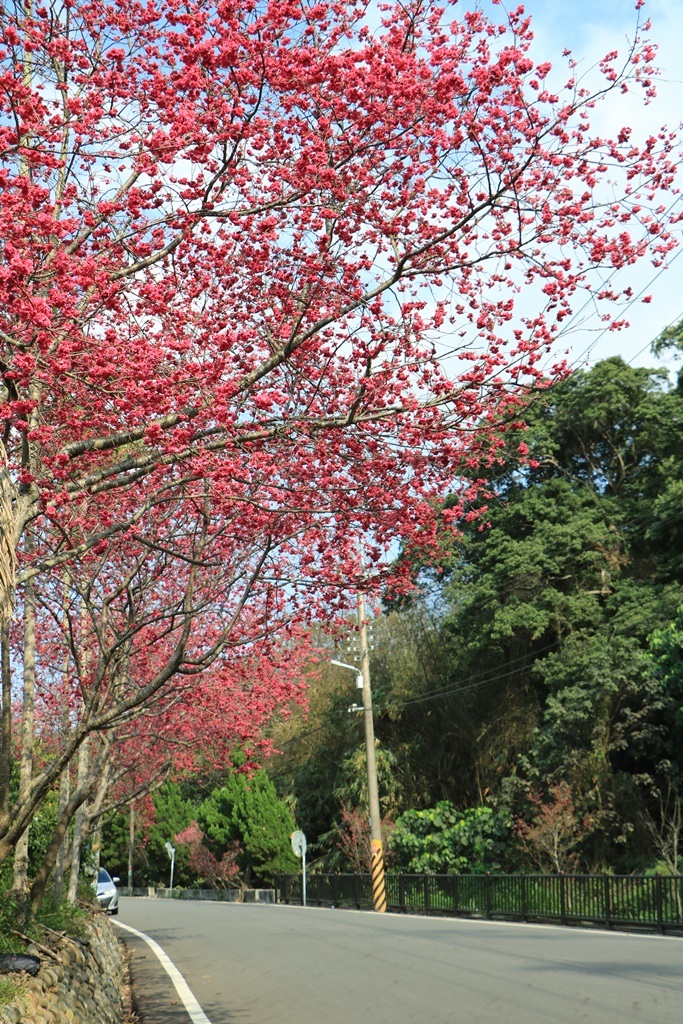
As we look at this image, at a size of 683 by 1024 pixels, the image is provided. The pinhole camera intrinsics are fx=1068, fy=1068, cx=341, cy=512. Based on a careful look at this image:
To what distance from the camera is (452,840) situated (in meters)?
32.9

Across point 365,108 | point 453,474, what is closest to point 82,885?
point 453,474

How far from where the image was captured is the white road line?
10103 millimetres

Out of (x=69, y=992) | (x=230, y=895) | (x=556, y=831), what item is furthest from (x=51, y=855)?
(x=230, y=895)

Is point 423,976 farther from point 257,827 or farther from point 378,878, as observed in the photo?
point 257,827

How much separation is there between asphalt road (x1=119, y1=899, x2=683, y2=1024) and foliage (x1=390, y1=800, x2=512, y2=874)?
11843mm

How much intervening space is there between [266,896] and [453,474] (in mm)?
38359

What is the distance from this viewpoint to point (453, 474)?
9.08m

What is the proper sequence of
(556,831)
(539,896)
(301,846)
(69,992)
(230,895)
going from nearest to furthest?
(69,992) → (539,896) → (556,831) → (301,846) → (230,895)

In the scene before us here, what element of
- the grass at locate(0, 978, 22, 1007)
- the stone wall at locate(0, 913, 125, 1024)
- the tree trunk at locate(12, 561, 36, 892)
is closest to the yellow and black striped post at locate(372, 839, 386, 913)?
the tree trunk at locate(12, 561, 36, 892)

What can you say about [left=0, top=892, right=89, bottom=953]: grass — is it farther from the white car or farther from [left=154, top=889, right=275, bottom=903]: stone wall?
[left=154, top=889, right=275, bottom=903]: stone wall

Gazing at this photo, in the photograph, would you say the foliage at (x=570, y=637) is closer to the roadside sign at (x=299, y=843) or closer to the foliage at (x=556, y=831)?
the foliage at (x=556, y=831)

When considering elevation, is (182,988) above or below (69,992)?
below

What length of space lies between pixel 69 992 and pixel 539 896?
17194 millimetres

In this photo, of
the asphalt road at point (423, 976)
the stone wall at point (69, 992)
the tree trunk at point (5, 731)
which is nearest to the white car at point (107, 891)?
the asphalt road at point (423, 976)
